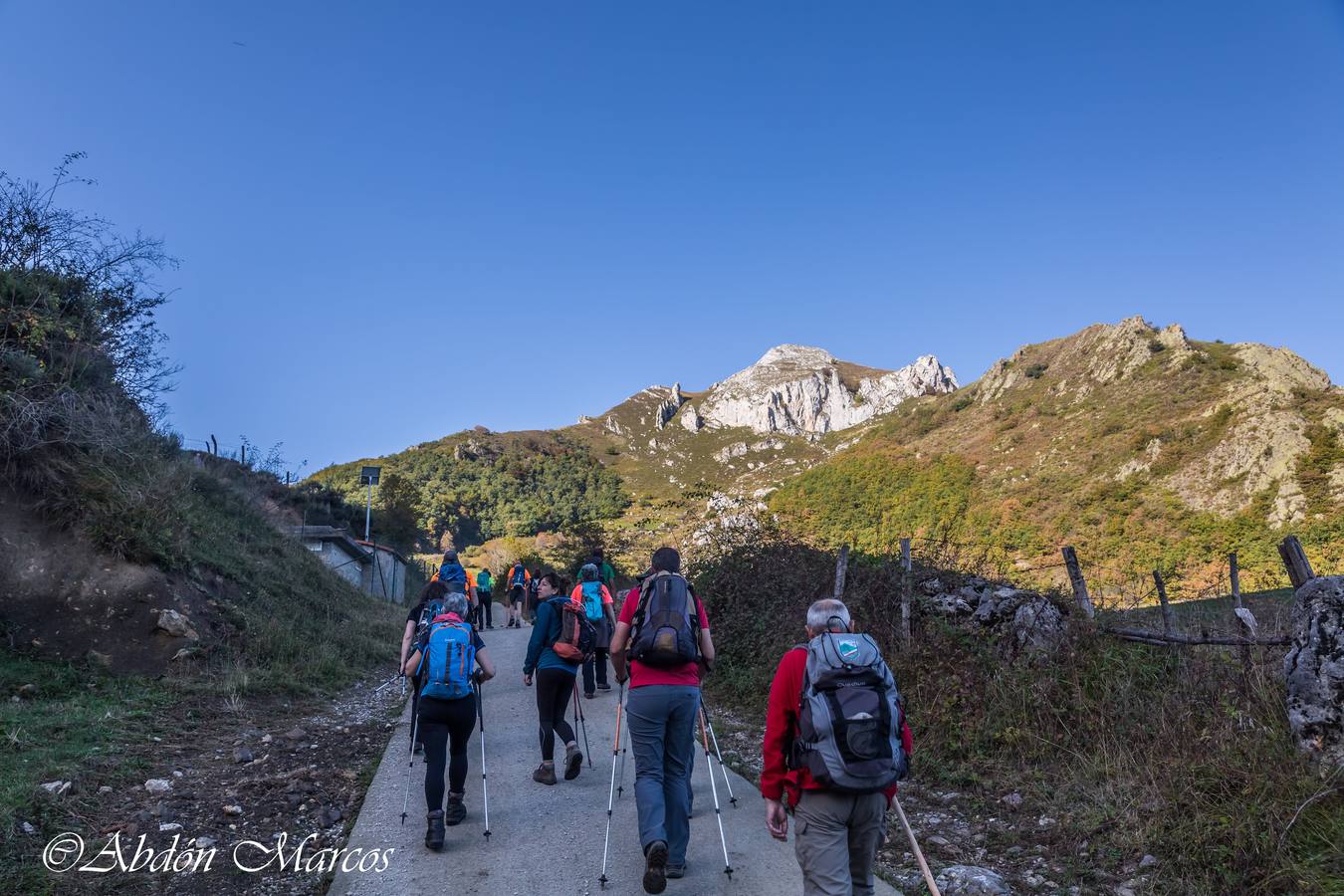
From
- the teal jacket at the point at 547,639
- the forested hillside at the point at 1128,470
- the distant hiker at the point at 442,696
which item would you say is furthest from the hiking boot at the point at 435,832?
the forested hillside at the point at 1128,470

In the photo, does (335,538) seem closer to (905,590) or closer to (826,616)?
(905,590)

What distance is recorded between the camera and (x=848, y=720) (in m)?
3.21

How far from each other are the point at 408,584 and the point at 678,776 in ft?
124

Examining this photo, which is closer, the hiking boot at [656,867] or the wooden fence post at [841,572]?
the hiking boot at [656,867]

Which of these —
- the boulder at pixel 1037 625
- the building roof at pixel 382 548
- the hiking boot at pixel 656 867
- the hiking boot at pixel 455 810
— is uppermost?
the building roof at pixel 382 548

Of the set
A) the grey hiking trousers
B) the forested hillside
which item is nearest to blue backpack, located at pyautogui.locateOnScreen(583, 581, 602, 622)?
the grey hiking trousers

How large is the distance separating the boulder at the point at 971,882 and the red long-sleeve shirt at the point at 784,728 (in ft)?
6.07

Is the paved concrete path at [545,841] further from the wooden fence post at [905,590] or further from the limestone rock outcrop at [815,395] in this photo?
the limestone rock outcrop at [815,395]

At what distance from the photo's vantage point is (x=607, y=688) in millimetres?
12055

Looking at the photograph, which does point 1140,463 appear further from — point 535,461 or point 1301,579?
point 535,461

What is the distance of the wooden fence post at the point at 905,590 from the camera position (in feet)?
28.3

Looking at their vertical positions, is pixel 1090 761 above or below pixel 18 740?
below

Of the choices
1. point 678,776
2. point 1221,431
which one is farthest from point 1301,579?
point 1221,431

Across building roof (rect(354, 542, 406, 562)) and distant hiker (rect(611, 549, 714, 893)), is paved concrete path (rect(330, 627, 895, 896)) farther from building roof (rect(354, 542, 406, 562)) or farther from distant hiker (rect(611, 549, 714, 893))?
building roof (rect(354, 542, 406, 562))
